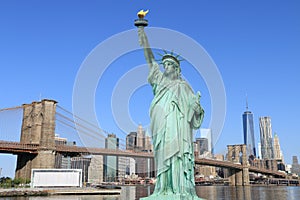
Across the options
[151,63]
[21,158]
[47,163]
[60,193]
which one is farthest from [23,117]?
[151,63]

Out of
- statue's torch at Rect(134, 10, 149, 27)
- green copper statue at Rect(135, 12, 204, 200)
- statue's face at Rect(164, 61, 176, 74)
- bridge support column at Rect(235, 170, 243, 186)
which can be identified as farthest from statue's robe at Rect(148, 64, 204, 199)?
bridge support column at Rect(235, 170, 243, 186)

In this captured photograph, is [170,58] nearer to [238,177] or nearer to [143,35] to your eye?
[143,35]

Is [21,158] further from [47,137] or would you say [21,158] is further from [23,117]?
[23,117]

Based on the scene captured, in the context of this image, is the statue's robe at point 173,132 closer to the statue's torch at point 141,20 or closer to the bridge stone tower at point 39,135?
the statue's torch at point 141,20

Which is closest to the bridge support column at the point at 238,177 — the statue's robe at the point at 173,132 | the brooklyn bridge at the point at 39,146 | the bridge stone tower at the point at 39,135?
the brooklyn bridge at the point at 39,146

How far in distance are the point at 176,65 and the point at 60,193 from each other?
31383 millimetres

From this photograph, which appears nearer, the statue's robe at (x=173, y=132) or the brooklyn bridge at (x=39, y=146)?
the statue's robe at (x=173, y=132)

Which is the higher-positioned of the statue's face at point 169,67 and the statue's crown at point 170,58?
the statue's crown at point 170,58

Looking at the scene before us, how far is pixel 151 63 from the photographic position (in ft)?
44.0

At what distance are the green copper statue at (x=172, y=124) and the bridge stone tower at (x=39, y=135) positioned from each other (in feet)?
152

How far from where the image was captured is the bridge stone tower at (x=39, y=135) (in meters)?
55.6

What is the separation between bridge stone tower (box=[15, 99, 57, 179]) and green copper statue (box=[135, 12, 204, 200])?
46345mm

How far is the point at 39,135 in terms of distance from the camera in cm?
6019

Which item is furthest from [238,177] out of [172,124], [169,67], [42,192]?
[172,124]
